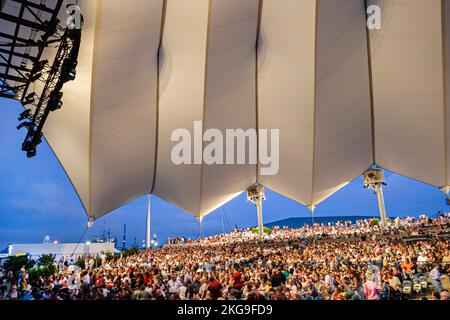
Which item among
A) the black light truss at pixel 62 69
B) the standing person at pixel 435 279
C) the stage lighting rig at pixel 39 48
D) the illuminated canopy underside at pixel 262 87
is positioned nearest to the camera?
the standing person at pixel 435 279

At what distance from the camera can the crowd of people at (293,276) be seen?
351 inches

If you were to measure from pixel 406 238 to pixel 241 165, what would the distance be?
1027 cm

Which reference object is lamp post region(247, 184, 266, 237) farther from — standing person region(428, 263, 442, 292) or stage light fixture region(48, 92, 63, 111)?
stage light fixture region(48, 92, 63, 111)

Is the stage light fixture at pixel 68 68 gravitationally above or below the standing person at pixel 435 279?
above

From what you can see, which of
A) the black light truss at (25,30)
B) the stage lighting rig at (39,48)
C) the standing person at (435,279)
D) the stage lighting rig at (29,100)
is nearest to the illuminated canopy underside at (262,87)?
the black light truss at (25,30)

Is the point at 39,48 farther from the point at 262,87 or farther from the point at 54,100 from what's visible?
the point at 262,87

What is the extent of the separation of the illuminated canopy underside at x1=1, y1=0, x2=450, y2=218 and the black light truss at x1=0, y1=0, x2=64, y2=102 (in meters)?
1.36

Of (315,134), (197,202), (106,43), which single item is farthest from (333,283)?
(197,202)

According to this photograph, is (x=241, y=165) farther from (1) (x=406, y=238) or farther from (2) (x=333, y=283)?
(2) (x=333, y=283)

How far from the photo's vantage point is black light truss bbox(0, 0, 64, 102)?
29.6 ft

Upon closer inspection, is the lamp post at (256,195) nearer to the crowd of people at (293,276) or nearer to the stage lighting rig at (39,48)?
the crowd of people at (293,276)

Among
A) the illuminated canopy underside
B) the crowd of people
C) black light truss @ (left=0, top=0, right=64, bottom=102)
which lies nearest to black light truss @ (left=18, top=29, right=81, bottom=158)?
black light truss @ (left=0, top=0, right=64, bottom=102)

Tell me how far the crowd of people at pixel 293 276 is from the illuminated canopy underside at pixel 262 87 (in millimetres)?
4467
